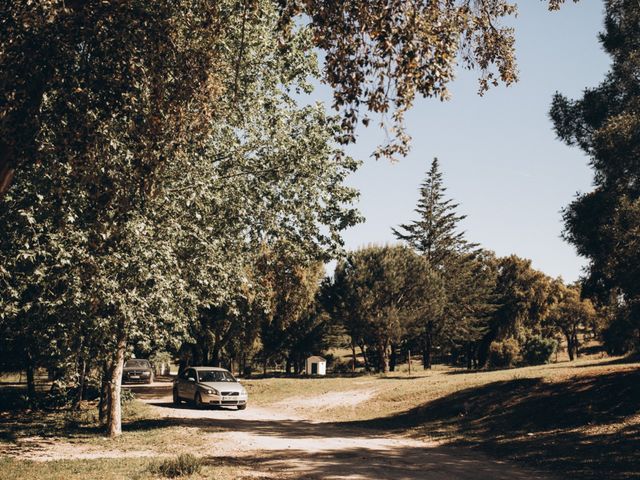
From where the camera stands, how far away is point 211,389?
24828 millimetres

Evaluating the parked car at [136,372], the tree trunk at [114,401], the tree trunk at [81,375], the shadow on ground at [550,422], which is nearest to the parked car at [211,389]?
the tree trunk at [81,375]

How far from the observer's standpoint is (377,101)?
811cm

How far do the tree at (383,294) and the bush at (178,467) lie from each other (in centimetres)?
3477

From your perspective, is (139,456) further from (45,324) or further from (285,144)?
(285,144)

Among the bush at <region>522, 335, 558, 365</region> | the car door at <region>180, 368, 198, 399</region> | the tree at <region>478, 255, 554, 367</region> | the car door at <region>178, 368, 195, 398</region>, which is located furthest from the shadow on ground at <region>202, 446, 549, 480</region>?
the tree at <region>478, 255, 554, 367</region>

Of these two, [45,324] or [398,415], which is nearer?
[45,324]

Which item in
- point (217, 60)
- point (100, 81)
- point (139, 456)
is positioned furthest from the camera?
point (139, 456)

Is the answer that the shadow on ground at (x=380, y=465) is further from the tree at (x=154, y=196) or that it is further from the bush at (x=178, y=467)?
the tree at (x=154, y=196)

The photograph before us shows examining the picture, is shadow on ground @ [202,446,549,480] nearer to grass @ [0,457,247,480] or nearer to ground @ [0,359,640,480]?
ground @ [0,359,640,480]

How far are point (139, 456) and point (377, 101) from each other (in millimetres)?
10624

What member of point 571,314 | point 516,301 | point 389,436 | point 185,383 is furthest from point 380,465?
point 571,314

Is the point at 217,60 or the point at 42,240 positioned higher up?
the point at 217,60

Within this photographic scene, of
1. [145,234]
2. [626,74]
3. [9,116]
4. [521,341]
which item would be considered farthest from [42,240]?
[521,341]

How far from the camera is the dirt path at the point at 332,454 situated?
11.4 meters
